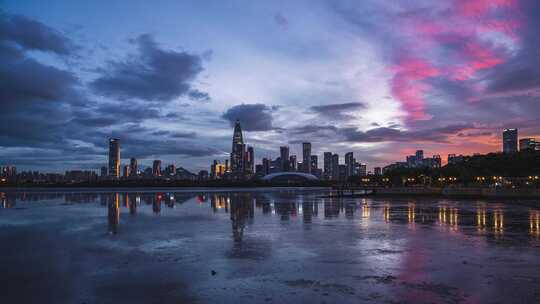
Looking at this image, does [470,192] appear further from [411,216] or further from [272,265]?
[272,265]

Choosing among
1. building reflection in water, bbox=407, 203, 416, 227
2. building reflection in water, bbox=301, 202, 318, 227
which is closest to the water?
building reflection in water, bbox=407, 203, 416, 227

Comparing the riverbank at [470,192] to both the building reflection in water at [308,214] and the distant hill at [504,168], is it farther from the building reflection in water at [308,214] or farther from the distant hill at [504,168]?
the building reflection in water at [308,214]

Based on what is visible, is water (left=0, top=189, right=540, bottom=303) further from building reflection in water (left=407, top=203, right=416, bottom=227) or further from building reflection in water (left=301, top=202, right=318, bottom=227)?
building reflection in water (left=301, top=202, right=318, bottom=227)

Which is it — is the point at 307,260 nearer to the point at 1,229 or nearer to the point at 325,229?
the point at 325,229

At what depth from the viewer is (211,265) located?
45.8 feet

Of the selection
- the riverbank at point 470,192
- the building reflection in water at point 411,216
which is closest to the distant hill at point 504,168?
the riverbank at point 470,192

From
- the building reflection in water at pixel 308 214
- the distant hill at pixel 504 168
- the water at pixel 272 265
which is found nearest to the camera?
the water at pixel 272 265

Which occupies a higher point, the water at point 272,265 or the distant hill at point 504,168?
the distant hill at point 504,168

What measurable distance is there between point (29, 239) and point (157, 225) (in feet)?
25.4

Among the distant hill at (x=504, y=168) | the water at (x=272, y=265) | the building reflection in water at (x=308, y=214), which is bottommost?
the building reflection in water at (x=308, y=214)

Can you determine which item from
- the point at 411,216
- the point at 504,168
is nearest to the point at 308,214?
the point at 411,216

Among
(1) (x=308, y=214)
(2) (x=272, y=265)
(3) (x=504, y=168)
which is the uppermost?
(3) (x=504, y=168)

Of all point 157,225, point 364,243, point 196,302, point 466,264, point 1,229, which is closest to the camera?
point 196,302

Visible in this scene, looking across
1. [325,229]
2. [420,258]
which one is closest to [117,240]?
[325,229]
